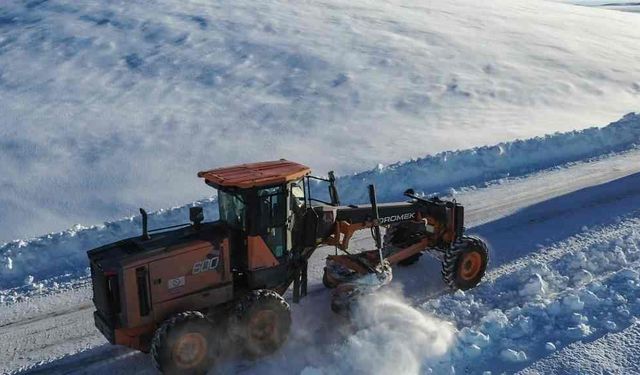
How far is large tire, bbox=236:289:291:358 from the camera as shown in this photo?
7918 mm

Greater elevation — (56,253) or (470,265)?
(470,265)

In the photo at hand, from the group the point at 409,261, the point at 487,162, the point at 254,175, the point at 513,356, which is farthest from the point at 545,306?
the point at 487,162

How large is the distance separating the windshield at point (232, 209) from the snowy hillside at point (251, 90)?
5.50m

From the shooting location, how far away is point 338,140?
1761 cm

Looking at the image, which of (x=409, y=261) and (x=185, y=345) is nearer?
(x=185, y=345)

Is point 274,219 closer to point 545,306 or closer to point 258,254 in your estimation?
point 258,254

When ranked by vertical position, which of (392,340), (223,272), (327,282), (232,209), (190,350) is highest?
(232,209)

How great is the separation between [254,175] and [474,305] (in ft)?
12.1

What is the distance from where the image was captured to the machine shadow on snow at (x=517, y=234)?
8.33 m

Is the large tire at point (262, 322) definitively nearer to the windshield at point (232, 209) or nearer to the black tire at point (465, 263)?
the windshield at point (232, 209)

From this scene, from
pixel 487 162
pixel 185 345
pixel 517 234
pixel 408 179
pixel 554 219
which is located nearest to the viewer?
pixel 185 345

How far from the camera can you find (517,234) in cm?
1196

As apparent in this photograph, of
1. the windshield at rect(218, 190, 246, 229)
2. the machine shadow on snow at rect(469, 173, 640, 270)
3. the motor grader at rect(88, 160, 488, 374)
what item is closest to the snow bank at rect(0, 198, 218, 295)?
the motor grader at rect(88, 160, 488, 374)

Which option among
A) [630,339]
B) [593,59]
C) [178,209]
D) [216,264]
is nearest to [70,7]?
[178,209]
